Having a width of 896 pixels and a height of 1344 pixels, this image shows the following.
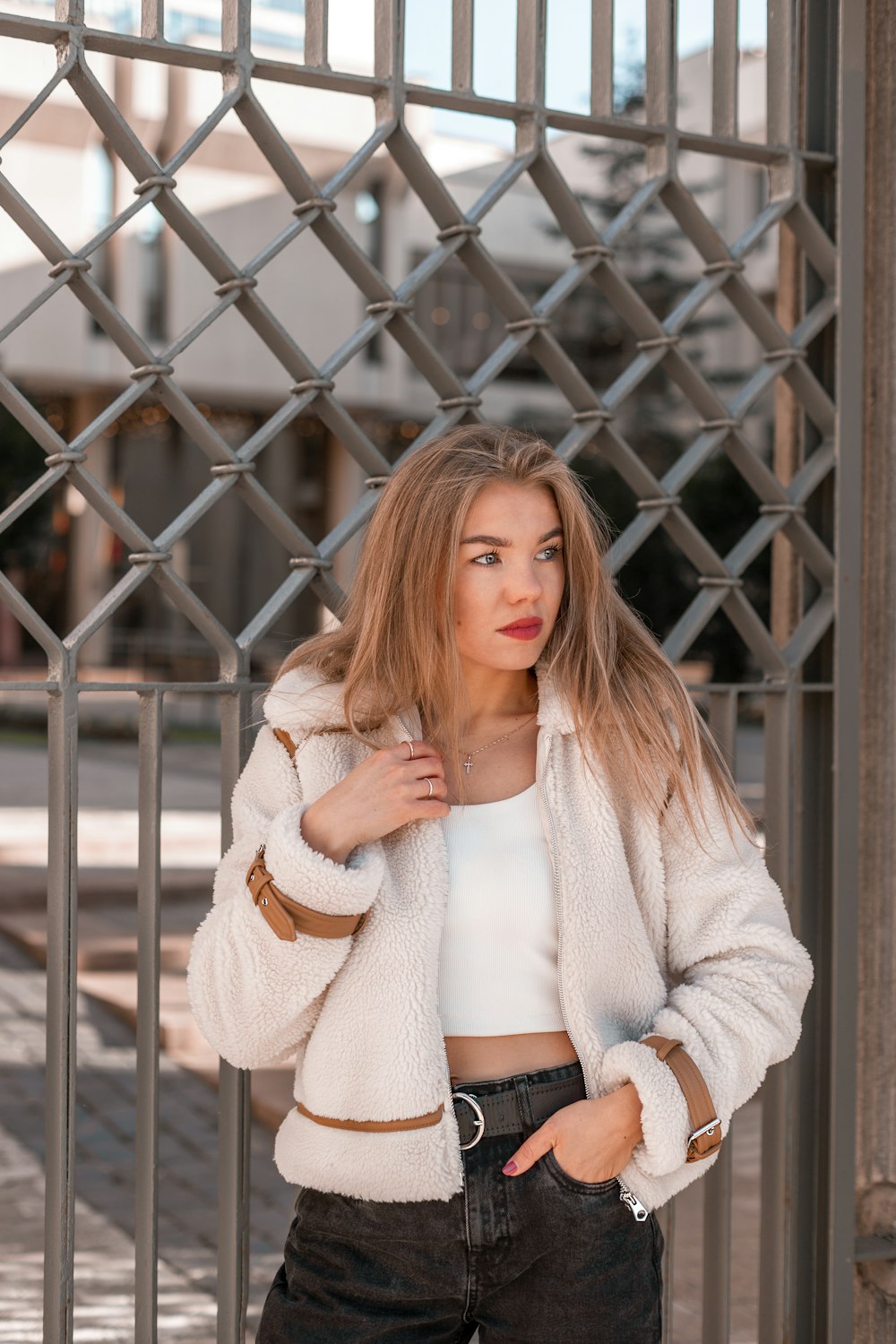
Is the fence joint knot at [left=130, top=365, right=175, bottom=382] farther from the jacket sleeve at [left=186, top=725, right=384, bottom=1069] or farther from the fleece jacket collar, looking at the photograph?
the jacket sleeve at [left=186, top=725, right=384, bottom=1069]

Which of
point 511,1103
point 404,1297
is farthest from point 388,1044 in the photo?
point 404,1297

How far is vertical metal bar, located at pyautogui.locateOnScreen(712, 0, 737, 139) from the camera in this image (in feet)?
9.53

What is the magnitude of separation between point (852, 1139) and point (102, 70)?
28.9 metres

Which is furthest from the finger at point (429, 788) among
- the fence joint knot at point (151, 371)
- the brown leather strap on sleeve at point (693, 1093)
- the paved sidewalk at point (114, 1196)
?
the paved sidewalk at point (114, 1196)

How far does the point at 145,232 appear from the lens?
30.5 m

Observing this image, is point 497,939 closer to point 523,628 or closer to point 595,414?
point 523,628

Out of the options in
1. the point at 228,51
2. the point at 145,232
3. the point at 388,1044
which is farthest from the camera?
the point at 145,232

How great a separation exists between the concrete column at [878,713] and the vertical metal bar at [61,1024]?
1.55 m

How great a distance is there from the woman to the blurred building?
22490 mm

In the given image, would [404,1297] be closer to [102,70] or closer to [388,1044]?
[388,1044]

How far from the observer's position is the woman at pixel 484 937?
197 centimetres

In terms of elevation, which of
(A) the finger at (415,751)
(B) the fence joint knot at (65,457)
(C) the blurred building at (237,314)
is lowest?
(A) the finger at (415,751)

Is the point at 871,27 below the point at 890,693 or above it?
above

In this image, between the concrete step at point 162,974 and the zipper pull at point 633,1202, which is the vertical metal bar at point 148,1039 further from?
the concrete step at point 162,974
